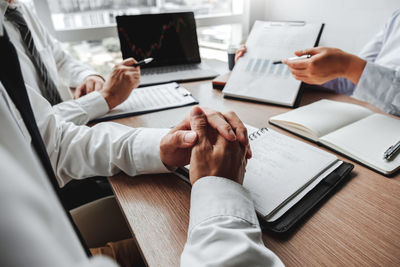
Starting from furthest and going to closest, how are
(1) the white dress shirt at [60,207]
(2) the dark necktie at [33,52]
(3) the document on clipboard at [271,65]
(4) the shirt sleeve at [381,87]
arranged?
(2) the dark necktie at [33,52] → (3) the document on clipboard at [271,65] → (4) the shirt sleeve at [381,87] → (1) the white dress shirt at [60,207]

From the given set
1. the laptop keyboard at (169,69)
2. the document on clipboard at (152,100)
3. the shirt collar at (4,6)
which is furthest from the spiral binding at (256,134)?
the shirt collar at (4,6)

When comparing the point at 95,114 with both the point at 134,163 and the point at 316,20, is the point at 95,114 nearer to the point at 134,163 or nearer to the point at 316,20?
the point at 134,163

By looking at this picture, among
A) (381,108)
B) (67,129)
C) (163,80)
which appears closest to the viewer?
(67,129)

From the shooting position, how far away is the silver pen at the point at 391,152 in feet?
1.84

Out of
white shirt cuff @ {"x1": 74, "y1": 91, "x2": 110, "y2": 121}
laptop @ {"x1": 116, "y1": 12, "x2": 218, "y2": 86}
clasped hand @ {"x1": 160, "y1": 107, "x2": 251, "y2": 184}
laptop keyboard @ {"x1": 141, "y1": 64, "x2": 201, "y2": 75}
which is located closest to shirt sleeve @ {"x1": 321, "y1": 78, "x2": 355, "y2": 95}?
laptop @ {"x1": 116, "y1": 12, "x2": 218, "y2": 86}

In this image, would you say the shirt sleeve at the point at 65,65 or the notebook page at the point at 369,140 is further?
the shirt sleeve at the point at 65,65

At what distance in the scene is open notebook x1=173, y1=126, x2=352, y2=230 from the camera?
45 cm

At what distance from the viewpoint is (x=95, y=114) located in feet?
2.81

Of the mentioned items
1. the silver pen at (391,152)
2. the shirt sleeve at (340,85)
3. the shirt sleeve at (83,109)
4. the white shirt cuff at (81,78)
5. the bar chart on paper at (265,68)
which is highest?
the bar chart on paper at (265,68)

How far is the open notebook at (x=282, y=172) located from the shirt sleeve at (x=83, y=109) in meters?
0.45

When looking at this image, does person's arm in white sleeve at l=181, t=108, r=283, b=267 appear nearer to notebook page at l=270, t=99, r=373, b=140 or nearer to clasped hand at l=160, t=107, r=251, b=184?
clasped hand at l=160, t=107, r=251, b=184

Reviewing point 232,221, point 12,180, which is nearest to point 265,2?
point 232,221

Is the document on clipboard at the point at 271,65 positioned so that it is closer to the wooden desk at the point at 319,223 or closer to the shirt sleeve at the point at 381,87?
the shirt sleeve at the point at 381,87

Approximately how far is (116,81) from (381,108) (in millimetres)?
915
